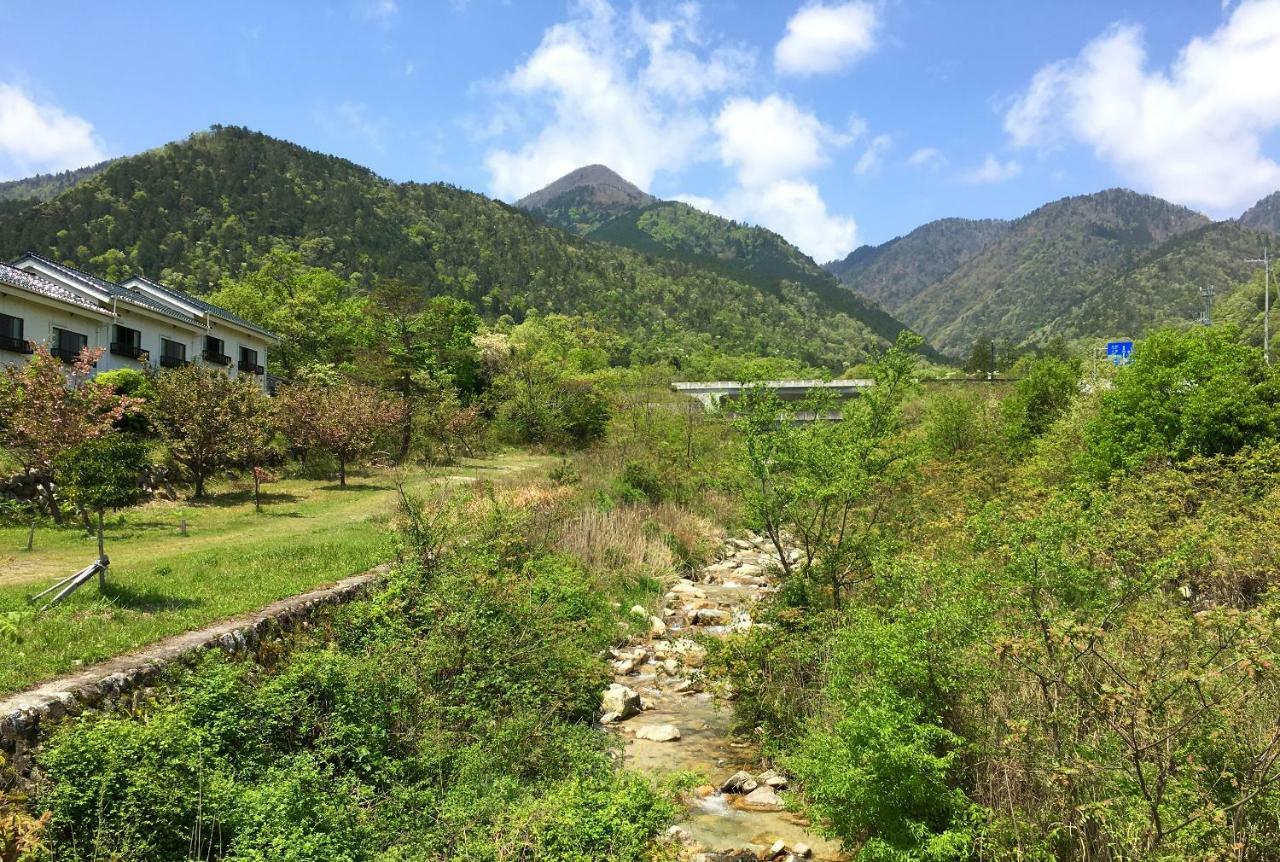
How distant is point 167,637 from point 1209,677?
31.7 feet

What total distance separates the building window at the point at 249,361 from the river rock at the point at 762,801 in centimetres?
3647

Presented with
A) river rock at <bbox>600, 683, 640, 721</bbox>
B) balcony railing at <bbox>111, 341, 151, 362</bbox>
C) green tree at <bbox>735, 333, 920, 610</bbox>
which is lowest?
river rock at <bbox>600, 683, 640, 721</bbox>

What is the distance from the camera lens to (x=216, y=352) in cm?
3472

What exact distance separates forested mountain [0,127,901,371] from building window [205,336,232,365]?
107 ft

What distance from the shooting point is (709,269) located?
509 ft

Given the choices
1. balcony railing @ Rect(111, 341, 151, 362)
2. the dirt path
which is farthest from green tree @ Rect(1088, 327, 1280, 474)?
balcony railing @ Rect(111, 341, 151, 362)

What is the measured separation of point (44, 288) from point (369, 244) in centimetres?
6890

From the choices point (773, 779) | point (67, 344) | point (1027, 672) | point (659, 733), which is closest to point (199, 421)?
point (67, 344)

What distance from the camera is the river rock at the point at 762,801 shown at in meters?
8.44

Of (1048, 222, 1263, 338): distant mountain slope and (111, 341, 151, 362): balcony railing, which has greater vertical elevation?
(1048, 222, 1263, 338): distant mountain slope

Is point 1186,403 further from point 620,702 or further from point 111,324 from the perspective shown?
point 111,324

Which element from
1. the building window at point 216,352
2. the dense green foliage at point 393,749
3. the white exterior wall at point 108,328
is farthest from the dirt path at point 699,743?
the building window at point 216,352

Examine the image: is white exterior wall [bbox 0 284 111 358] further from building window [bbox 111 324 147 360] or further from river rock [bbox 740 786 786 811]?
river rock [bbox 740 786 786 811]

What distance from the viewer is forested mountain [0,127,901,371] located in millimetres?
74250
